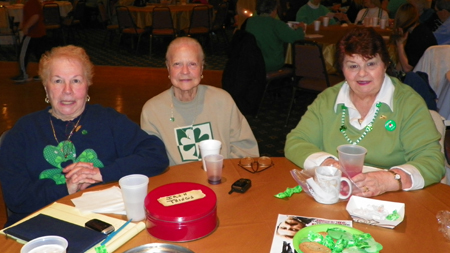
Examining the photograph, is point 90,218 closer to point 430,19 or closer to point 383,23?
point 383,23

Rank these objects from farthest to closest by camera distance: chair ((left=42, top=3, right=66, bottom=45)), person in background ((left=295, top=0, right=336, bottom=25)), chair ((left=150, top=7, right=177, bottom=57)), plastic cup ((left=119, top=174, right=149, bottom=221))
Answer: chair ((left=42, top=3, right=66, bottom=45))
chair ((left=150, top=7, right=177, bottom=57))
person in background ((left=295, top=0, right=336, bottom=25))
plastic cup ((left=119, top=174, right=149, bottom=221))

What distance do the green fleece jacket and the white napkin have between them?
0.77 metres

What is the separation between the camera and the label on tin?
1344 millimetres

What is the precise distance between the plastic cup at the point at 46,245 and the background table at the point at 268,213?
0.16 meters

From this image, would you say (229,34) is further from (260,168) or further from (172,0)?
(260,168)

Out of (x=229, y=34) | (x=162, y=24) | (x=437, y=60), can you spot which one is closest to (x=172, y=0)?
(x=229, y=34)

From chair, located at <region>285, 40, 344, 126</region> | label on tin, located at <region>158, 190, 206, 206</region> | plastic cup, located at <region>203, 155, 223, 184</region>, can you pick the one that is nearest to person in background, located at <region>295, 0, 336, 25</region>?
chair, located at <region>285, 40, 344, 126</region>

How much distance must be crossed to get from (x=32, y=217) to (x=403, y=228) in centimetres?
119

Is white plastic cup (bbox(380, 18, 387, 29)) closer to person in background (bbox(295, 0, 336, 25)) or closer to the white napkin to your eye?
person in background (bbox(295, 0, 336, 25))

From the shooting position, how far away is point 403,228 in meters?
1.38

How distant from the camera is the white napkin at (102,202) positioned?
1.49m

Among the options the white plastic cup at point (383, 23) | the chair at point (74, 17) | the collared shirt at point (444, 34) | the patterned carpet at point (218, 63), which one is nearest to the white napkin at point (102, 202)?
the patterned carpet at point (218, 63)

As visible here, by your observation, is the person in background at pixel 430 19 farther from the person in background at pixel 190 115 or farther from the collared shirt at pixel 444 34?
the person in background at pixel 190 115

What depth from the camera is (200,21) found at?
8648mm
